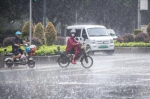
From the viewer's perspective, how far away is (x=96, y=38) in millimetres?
37781

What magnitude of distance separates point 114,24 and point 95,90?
68.8 m

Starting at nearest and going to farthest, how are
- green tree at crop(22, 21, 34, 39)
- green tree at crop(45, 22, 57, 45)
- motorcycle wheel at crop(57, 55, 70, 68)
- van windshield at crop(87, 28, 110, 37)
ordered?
motorcycle wheel at crop(57, 55, 70, 68) < green tree at crop(45, 22, 57, 45) < green tree at crop(22, 21, 34, 39) < van windshield at crop(87, 28, 110, 37)

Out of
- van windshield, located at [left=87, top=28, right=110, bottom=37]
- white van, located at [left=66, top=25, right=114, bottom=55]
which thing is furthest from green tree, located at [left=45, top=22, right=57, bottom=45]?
van windshield, located at [left=87, top=28, right=110, bottom=37]

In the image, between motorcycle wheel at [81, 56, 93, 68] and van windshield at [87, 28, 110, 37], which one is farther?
van windshield at [87, 28, 110, 37]

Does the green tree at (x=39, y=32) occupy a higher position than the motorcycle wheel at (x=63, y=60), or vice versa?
the green tree at (x=39, y=32)

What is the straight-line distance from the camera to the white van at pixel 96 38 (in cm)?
3766

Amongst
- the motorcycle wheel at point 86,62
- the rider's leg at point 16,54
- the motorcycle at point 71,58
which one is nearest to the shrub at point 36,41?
the motorcycle at point 71,58

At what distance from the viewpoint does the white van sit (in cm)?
3766

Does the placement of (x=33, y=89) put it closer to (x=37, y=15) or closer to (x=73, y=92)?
(x=73, y=92)

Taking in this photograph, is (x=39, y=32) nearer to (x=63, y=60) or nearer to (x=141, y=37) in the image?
(x=63, y=60)

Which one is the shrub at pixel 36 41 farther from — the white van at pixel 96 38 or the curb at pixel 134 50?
the curb at pixel 134 50

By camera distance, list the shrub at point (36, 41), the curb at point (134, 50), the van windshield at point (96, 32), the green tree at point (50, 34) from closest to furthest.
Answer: the shrub at point (36, 41), the green tree at point (50, 34), the van windshield at point (96, 32), the curb at point (134, 50)

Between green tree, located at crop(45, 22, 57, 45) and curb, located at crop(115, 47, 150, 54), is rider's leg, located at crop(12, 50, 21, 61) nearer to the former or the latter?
green tree, located at crop(45, 22, 57, 45)

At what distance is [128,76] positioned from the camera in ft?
65.0
